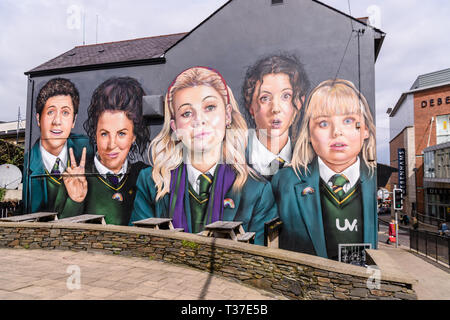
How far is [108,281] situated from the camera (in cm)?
663

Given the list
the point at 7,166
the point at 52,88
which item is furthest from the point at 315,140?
the point at 7,166

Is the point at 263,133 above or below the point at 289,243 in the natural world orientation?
above

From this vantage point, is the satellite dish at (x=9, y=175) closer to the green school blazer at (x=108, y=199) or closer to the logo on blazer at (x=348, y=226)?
the green school blazer at (x=108, y=199)

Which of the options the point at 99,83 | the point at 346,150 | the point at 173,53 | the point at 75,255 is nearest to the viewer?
the point at 75,255

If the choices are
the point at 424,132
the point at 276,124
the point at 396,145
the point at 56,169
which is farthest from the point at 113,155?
the point at 396,145

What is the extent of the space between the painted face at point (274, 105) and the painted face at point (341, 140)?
156cm

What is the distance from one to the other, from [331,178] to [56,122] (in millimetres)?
14350

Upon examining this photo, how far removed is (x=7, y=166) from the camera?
1869cm

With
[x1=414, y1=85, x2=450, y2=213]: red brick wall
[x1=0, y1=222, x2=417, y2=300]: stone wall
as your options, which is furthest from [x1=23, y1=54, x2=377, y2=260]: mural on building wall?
[x1=414, y1=85, x2=450, y2=213]: red brick wall

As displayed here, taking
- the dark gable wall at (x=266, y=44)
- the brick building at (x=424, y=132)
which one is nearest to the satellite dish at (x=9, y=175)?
the dark gable wall at (x=266, y=44)

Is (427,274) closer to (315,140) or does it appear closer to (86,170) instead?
(315,140)

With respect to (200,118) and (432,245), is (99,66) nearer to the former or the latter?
(200,118)

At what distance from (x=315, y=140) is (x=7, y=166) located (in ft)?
62.1

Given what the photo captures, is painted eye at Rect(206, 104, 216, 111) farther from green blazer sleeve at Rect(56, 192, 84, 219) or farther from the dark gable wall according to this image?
green blazer sleeve at Rect(56, 192, 84, 219)
